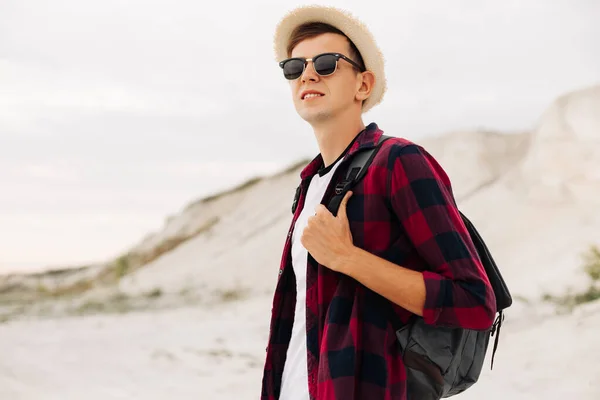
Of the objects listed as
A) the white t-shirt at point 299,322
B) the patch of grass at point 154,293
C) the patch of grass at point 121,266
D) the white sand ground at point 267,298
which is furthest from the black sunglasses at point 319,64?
the patch of grass at point 121,266

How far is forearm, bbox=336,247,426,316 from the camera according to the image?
1.68m

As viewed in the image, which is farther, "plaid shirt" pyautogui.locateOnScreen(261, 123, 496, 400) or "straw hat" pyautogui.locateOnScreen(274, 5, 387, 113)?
"straw hat" pyautogui.locateOnScreen(274, 5, 387, 113)

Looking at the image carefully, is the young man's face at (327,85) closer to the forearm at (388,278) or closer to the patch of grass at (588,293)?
the forearm at (388,278)

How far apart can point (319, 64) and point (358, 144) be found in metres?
0.27

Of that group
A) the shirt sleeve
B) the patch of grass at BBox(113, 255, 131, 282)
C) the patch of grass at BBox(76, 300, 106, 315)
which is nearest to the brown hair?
the shirt sleeve

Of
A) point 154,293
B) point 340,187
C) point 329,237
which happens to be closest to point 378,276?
point 329,237

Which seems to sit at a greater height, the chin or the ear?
the ear

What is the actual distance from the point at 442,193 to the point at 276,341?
71 centimetres

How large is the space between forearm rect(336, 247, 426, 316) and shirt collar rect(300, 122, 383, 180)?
1.01 ft

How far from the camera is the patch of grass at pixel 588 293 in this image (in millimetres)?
7309

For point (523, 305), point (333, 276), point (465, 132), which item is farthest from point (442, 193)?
Answer: point (465, 132)

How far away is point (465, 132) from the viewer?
12930 mm

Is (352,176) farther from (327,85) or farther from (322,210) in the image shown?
(327,85)

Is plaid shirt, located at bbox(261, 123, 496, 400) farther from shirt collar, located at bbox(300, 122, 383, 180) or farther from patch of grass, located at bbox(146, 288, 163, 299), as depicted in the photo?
patch of grass, located at bbox(146, 288, 163, 299)
